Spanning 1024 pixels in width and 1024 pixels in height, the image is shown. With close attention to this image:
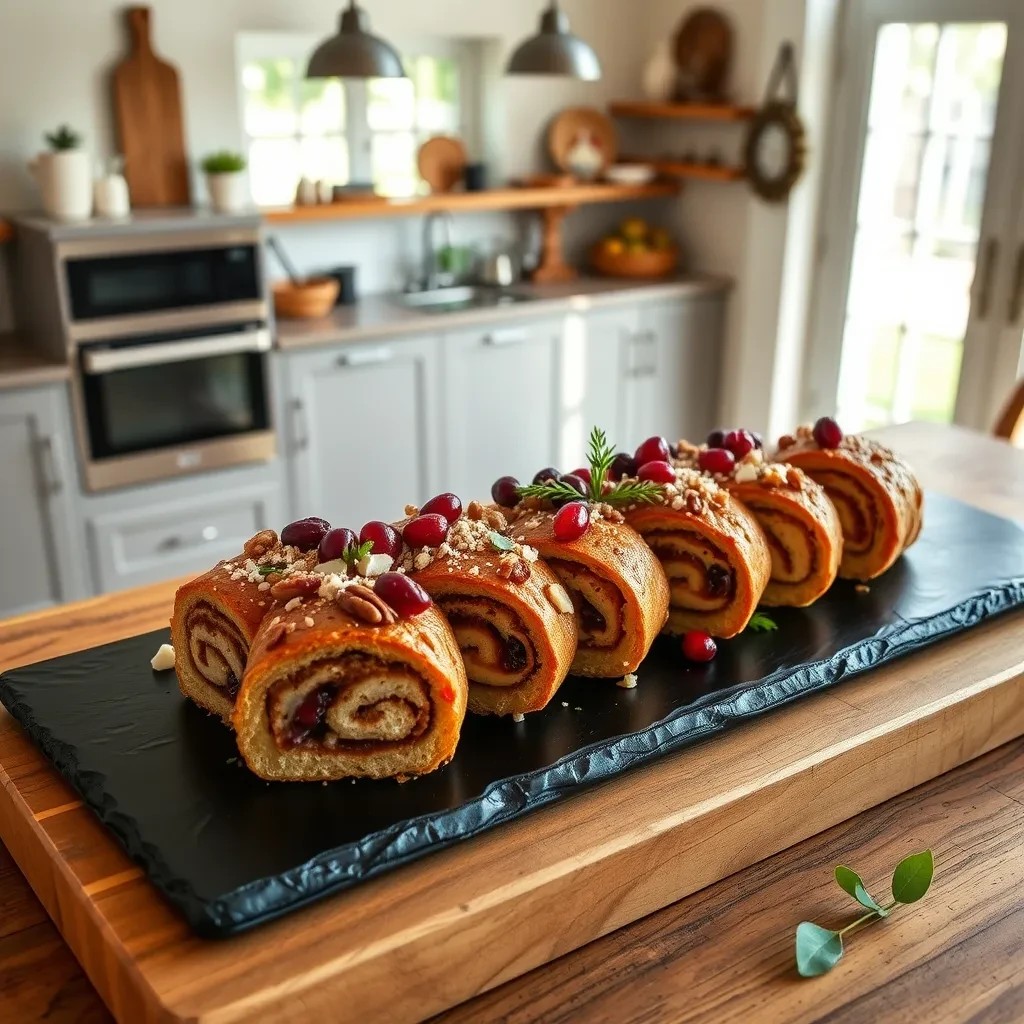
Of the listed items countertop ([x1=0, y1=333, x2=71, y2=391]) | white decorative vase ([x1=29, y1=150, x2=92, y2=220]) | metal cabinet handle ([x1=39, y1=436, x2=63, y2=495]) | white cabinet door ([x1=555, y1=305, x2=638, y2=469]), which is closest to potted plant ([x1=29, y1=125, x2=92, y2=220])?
white decorative vase ([x1=29, y1=150, x2=92, y2=220])

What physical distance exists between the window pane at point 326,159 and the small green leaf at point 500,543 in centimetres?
304

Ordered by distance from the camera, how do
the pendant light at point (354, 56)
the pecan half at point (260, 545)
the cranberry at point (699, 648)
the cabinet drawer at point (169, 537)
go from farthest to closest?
the cabinet drawer at point (169, 537) → the pendant light at point (354, 56) → the cranberry at point (699, 648) → the pecan half at point (260, 545)

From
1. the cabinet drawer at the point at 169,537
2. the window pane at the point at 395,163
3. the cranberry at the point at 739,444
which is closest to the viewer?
the cranberry at the point at 739,444

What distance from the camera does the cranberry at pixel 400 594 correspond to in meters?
1.36

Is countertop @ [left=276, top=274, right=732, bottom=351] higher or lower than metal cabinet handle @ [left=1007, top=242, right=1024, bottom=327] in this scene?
lower

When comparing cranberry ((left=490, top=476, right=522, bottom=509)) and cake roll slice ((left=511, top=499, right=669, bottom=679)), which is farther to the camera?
cranberry ((left=490, top=476, right=522, bottom=509))

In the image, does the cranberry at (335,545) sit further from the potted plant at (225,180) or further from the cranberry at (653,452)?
the potted plant at (225,180)

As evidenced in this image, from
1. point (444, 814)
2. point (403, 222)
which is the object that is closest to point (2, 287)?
point (403, 222)

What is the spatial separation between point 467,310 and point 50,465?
1.48m

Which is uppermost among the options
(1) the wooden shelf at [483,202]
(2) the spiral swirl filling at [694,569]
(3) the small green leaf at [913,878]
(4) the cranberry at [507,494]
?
(1) the wooden shelf at [483,202]

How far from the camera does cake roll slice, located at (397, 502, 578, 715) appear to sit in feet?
4.82

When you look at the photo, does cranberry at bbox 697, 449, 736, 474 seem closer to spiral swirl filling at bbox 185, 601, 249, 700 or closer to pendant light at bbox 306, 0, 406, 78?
spiral swirl filling at bbox 185, 601, 249, 700

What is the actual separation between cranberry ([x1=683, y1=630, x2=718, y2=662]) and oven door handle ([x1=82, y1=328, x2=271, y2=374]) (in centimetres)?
226

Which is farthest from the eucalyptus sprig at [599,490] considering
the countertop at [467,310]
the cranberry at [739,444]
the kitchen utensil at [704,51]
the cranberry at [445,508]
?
the kitchen utensil at [704,51]
